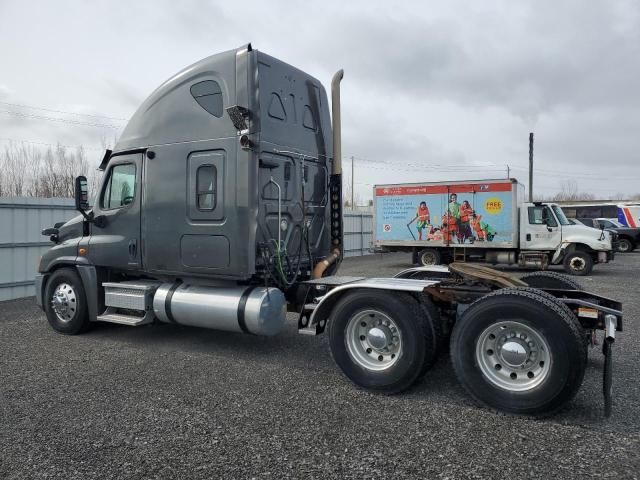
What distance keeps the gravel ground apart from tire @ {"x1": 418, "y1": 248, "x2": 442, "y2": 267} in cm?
1115

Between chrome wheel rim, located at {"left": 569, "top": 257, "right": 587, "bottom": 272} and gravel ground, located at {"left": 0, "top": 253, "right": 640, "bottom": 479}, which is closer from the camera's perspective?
gravel ground, located at {"left": 0, "top": 253, "right": 640, "bottom": 479}

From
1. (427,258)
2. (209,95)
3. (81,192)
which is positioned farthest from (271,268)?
(427,258)

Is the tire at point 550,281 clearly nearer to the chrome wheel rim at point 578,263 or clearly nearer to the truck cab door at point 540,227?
the truck cab door at point 540,227

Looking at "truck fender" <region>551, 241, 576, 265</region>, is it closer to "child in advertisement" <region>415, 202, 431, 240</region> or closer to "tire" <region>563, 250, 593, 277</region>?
"tire" <region>563, 250, 593, 277</region>

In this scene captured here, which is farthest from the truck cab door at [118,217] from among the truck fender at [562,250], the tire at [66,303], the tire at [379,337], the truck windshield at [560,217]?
the truck windshield at [560,217]

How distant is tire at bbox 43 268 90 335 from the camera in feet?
22.8

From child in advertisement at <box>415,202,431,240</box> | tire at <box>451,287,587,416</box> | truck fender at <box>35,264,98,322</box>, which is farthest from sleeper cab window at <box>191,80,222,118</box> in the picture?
child in advertisement at <box>415,202,431,240</box>

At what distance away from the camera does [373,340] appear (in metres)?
4.70

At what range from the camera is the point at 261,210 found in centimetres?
573

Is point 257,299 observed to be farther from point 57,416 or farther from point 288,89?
point 288,89

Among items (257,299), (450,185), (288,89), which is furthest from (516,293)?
(450,185)

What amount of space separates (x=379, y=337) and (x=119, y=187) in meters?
4.32

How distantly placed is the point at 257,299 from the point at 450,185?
497 inches

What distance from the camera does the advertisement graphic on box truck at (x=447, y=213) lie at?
15836 mm
